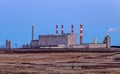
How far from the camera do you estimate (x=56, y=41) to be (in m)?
91.2

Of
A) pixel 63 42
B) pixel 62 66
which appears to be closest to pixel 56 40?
pixel 63 42

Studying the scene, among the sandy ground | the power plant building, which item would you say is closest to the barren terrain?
the sandy ground

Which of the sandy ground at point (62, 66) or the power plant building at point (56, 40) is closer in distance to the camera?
the sandy ground at point (62, 66)

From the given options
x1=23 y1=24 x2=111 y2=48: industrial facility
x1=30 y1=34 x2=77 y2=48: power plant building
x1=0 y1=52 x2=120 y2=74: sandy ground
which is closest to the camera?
x1=0 y1=52 x2=120 y2=74: sandy ground

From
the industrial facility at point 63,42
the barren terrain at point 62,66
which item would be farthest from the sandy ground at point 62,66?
the industrial facility at point 63,42

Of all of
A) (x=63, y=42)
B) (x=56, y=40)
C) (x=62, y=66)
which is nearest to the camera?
(x=62, y=66)

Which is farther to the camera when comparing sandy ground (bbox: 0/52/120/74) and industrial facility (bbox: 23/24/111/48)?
industrial facility (bbox: 23/24/111/48)

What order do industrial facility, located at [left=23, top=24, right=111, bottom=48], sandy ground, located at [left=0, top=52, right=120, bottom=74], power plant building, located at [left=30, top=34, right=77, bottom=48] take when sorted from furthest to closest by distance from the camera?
1. power plant building, located at [left=30, top=34, right=77, bottom=48]
2. industrial facility, located at [left=23, top=24, right=111, bottom=48]
3. sandy ground, located at [left=0, top=52, right=120, bottom=74]

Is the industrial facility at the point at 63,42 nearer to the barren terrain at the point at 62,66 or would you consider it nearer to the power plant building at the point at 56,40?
the power plant building at the point at 56,40

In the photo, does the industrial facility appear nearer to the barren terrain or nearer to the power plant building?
the power plant building

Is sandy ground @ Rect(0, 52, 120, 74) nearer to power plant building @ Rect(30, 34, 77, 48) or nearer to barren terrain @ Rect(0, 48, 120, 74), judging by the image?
barren terrain @ Rect(0, 48, 120, 74)

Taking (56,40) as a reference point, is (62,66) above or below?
below

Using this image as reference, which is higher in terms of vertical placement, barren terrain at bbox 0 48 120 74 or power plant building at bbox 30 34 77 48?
power plant building at bbox 30 34 77 48

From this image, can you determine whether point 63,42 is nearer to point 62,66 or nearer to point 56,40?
point 56,40
